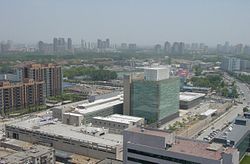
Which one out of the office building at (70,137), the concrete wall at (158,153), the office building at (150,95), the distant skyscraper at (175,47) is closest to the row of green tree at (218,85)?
the office building at (150,95)

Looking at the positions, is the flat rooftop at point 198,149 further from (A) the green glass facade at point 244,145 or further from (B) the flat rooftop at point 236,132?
(A) the green glass facade at point 244,145

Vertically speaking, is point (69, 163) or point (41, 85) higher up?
point (41, 85)

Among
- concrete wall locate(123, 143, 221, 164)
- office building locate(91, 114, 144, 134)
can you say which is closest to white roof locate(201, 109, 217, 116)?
office building locate(91, 114, 144, 134)

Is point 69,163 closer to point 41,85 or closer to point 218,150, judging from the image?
point 218,150

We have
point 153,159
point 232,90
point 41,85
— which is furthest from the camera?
point 232,90

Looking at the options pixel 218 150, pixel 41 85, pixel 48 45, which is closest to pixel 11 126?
pixel 41 85

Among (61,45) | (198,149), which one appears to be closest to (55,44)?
(61,45)

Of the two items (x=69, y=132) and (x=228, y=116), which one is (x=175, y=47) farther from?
(x=69, y=132)
